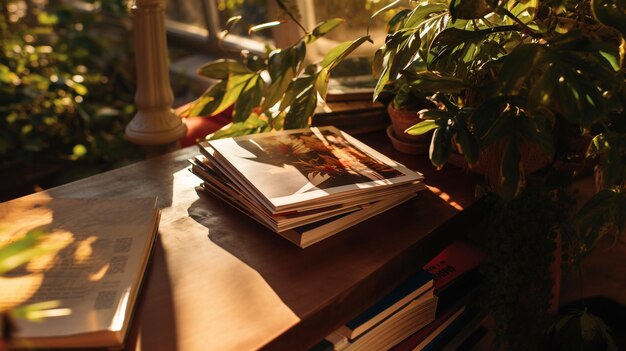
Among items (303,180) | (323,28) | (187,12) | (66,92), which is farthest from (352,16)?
(187,12)

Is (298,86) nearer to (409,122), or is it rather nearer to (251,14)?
(409,122)

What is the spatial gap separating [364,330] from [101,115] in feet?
5.40

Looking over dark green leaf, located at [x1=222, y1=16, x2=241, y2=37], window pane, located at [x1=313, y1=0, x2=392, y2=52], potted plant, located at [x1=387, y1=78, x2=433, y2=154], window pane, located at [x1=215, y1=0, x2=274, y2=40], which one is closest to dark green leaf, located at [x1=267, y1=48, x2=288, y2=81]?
dark green leaf, located at [x1=222, y1=16, x2=241, y2=37]

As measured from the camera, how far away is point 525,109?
34.2 inches

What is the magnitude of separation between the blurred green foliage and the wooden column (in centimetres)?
87

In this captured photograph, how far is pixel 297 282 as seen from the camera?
843 mm

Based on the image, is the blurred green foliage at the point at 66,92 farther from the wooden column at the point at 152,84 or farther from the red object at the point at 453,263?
the red object at the point at 453,263

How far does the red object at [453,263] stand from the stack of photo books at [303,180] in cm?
21

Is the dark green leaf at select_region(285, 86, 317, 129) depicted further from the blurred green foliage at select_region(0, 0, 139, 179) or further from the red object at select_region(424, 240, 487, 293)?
the blurred green foliage at select_region(0, 0, 139, 179)

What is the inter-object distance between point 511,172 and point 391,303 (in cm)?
30

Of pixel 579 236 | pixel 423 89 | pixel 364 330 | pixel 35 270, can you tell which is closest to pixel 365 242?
pixel 364 330

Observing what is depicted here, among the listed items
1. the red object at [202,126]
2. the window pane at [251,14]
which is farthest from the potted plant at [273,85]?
the window pane at [251,14]

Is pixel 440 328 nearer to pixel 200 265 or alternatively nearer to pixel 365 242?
pixel 365 242

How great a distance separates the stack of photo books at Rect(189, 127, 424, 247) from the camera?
36.1 inches
